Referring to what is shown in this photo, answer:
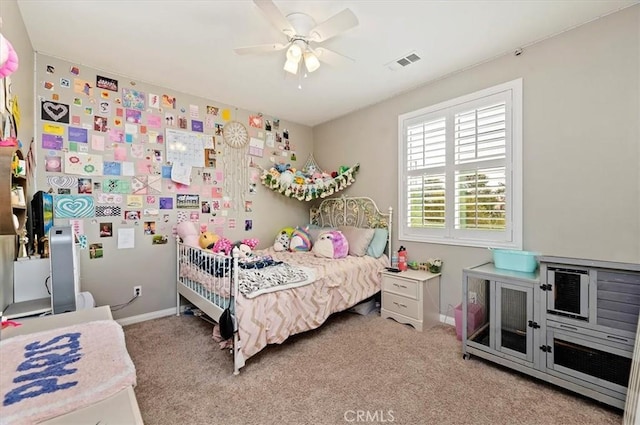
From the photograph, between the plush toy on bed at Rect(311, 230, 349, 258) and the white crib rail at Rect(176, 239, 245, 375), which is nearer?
the white crib rail at Rect(176, 239, 245, 375)

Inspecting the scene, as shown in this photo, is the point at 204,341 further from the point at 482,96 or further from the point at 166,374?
the point at 482,96

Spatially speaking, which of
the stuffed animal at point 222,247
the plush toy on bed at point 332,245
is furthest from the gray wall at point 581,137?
the stuffed animal at point 222,247

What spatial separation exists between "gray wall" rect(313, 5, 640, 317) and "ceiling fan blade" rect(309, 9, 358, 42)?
158 centimetres

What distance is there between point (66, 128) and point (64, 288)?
175 centimetres

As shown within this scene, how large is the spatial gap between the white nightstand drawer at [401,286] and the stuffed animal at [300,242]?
1.07m

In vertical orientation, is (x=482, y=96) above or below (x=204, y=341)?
above

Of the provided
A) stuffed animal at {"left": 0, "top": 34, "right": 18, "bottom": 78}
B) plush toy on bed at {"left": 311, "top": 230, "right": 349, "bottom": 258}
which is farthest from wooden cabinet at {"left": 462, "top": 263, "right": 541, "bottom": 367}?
stuffed animal at {"left": 0, "top": 34, "right": 18, "bottom": 78}

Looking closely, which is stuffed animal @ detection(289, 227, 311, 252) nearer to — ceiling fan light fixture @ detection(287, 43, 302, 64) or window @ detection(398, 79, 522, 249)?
window @ detection(398, 79, 522, 249)

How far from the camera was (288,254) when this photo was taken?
11.3ft

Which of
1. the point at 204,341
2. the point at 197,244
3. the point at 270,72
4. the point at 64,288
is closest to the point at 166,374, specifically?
the point at 204,341

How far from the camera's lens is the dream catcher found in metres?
3.56

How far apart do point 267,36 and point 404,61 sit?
1241 millimetres

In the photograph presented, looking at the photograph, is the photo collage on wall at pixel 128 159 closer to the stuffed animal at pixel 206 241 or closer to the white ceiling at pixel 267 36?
the white ceiling at pixel 267 36

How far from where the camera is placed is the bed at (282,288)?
6.74 feet
